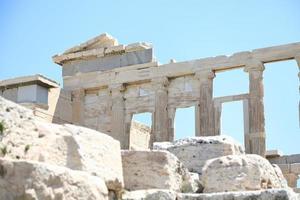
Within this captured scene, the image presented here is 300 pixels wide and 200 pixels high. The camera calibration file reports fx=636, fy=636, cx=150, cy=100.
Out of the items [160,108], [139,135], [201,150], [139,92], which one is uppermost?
[139,92]

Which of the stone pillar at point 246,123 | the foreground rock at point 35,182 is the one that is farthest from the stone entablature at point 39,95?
the foreground rock at point 35,182

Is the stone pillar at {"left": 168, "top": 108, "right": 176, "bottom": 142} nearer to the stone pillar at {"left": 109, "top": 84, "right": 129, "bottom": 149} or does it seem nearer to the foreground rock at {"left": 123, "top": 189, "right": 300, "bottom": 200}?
the stone pillar at {"left": 109, "top": 84, "right": 129, "bottom": 149}

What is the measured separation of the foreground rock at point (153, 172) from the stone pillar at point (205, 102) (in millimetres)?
16037

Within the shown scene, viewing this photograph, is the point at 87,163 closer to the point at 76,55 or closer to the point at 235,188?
the point at 235,188

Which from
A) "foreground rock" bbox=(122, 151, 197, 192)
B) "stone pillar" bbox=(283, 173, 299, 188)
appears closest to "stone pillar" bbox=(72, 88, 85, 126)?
"stone pillar" bbox=(283, 173, 299, 188)

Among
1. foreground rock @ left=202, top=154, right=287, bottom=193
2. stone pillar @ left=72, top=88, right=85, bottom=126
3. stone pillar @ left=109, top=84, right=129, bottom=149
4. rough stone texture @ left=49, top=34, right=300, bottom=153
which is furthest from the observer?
stone pillar @ left=72, top=88, right=85, bottom=126

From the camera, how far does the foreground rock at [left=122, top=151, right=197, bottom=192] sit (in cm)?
503

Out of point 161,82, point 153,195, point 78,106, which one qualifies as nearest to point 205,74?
point 161,82

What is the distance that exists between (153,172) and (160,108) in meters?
17.1

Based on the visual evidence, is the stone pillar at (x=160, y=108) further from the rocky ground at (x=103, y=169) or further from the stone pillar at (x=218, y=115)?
the rocky ground at (x=103, y=169)

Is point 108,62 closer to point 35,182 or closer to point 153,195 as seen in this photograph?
point 153,195

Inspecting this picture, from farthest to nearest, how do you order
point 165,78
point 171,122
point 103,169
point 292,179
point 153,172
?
point 165,78 → point 171,122 → point 292,179 → point 153,172 → point 103,169

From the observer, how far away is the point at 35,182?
367cm

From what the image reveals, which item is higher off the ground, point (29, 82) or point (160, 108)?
point (29, 82)
